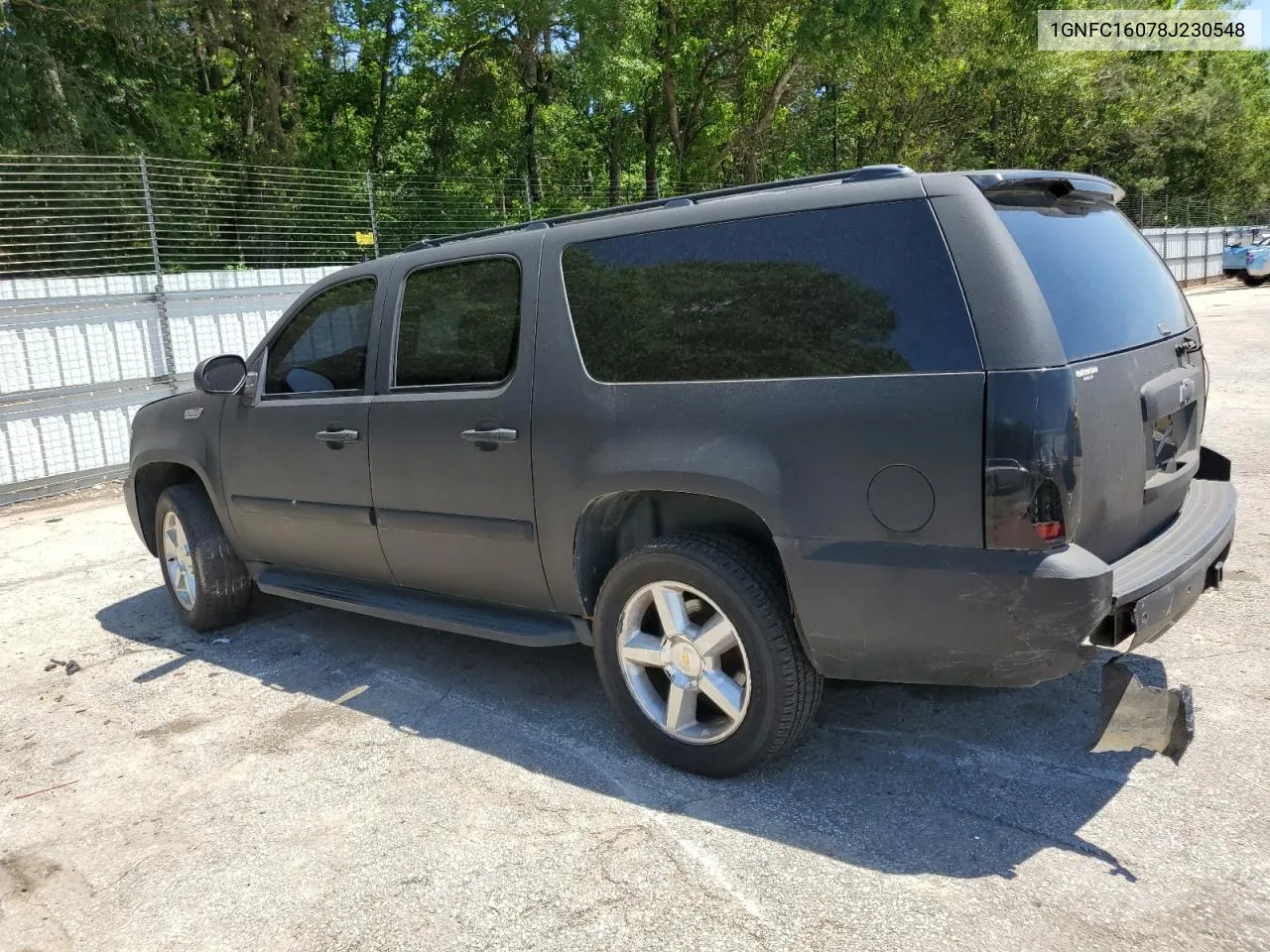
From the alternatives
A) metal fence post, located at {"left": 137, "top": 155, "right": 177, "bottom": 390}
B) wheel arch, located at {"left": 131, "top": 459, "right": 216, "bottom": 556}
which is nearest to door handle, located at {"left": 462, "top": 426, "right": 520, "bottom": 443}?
wheel arch, located at {"left": 131, "top": 459, "right": 216, "bottom": 556}

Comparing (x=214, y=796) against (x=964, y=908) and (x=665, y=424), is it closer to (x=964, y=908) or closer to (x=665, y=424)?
(x=665, y=424)

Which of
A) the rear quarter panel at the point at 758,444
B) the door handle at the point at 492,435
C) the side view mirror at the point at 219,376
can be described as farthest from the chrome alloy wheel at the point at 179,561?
the rear quarter panel at the point at 758,444

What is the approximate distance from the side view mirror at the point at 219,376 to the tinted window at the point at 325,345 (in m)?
0.18

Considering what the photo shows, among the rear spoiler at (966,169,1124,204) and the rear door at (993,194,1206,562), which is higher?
the rear spoiler at (966,169,1124,204)

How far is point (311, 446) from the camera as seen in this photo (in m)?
4.43

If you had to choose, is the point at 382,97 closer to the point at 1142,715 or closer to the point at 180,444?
the point at 180,444

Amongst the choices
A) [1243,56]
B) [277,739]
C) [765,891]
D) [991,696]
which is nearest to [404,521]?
[277,739]

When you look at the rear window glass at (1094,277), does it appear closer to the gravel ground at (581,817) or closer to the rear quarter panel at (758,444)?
the rear quarter panel at (758,444)

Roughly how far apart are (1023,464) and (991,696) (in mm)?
1535

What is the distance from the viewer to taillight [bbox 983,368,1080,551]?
2.55 metres

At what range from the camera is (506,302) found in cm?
379

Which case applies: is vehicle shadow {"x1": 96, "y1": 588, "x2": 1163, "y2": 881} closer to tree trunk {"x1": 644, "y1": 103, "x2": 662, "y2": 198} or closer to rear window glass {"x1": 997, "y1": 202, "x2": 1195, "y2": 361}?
rear window glass {"x1": 997, "y1": 202, "x2": 1195, "y2": 361}

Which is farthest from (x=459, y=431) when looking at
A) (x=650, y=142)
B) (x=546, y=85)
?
(x=650, y=142)

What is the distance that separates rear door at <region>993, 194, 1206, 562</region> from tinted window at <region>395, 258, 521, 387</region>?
1.82 metres
